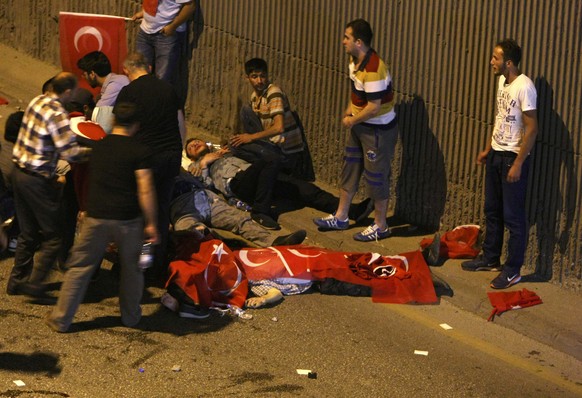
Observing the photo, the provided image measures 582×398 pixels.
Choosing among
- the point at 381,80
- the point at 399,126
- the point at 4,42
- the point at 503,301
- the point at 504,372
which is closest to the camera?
the point at 504,372


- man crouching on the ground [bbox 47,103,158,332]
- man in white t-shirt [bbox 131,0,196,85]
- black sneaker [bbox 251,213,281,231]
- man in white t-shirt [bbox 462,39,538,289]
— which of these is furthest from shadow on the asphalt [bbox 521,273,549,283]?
man in white t-shirt [bbox 131,0,196,85]

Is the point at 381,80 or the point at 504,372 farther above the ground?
the point at 381,80

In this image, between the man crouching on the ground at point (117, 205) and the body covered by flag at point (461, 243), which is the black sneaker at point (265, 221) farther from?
the man crouching on the ground at point (117, 205)

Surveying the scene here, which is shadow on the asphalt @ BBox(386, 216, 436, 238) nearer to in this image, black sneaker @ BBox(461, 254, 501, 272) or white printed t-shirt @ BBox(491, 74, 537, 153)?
black sneaker @ BBox(461, 254, 501, 272)

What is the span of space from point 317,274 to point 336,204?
73.5 inches

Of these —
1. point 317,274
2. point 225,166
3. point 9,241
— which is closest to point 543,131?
point 317,274

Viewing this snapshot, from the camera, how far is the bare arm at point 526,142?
10398mm

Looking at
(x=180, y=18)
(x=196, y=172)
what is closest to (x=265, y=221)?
(x=196, y=172)

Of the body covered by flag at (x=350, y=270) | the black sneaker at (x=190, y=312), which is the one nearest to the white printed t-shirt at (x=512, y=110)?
the body covered by flag at (x=350, y=270)

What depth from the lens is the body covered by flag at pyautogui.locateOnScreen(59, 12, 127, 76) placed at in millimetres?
14602

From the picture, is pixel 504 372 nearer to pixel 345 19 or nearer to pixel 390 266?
pixel 390 266

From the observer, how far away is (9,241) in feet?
36.0

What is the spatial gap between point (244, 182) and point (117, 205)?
3.47m

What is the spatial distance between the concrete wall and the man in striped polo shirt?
0.46 m
